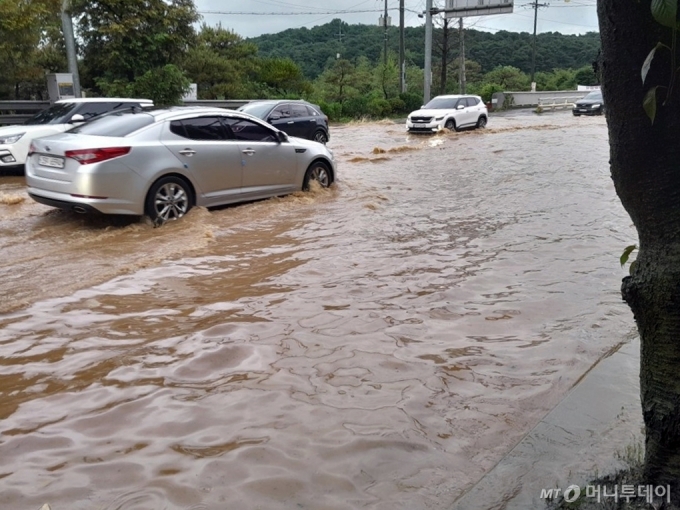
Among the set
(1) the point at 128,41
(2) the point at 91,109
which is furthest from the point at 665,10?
(1) the point at 128,41

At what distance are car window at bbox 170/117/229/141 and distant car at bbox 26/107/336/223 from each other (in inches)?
0.5

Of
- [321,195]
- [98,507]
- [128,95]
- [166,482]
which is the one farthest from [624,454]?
[128,95]

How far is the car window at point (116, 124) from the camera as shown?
8.13 metres

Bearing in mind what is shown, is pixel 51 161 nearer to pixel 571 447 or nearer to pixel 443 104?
pixel 571 447

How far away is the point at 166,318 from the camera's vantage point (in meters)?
5.23

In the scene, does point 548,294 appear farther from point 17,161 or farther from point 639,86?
point 17,161

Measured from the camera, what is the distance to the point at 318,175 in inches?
442

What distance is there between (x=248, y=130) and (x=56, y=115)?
6.48 metres

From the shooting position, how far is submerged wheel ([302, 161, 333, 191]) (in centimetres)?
1084

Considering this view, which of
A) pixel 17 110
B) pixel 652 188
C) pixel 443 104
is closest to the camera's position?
pixel 652 188

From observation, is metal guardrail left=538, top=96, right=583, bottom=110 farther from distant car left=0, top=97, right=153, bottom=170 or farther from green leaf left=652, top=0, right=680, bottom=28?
green leaf left=652, top=0, right=680, bottom=28

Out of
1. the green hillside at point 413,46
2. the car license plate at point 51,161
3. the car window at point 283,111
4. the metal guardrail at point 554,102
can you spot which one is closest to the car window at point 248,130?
the car license plate at point 51,161

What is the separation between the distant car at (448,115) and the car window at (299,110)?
8.22 meters

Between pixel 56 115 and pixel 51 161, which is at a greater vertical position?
pixel 56 115
